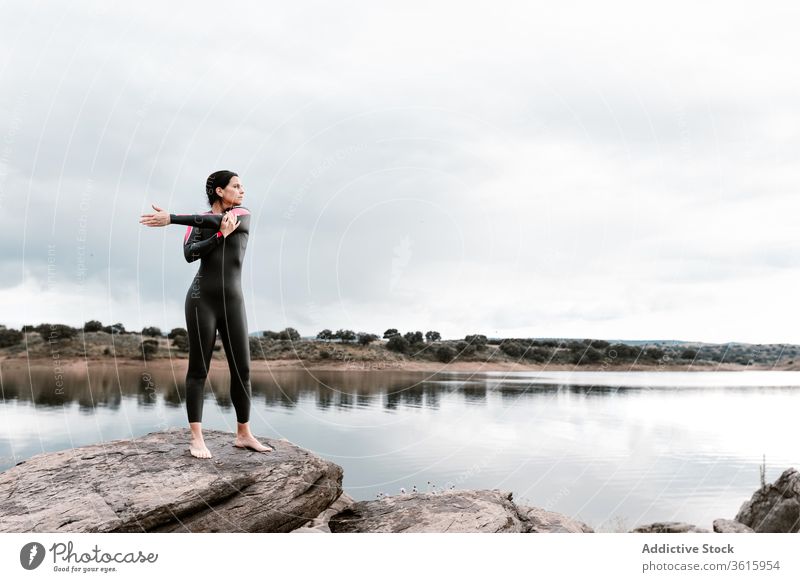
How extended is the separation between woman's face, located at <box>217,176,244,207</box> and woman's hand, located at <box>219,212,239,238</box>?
248 millimetres

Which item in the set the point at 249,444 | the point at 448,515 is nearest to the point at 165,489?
the point at 249,444

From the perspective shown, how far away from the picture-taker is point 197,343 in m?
7.87

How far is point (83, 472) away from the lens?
8.00 m

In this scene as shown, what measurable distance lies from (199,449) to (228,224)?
282 cm

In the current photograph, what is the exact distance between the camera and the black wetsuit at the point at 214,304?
787 centimetres

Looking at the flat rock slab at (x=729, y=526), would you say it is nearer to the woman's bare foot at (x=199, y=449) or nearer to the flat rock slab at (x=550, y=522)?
the flat rock slab at (x=550, y=522)

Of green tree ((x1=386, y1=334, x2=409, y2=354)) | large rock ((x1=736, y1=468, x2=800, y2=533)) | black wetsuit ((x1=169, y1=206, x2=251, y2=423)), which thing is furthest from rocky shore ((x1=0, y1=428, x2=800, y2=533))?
green tree ((x1=386, y1=334, x2=409, y2=354))

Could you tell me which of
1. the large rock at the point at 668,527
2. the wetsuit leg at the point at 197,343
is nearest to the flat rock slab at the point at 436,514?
the wetsuit leg at the point at 197,343

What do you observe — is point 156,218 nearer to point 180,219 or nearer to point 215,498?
point 180,219

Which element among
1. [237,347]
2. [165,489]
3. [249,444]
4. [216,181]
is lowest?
[165,489]

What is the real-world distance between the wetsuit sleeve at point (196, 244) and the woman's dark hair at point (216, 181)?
0.48 m
